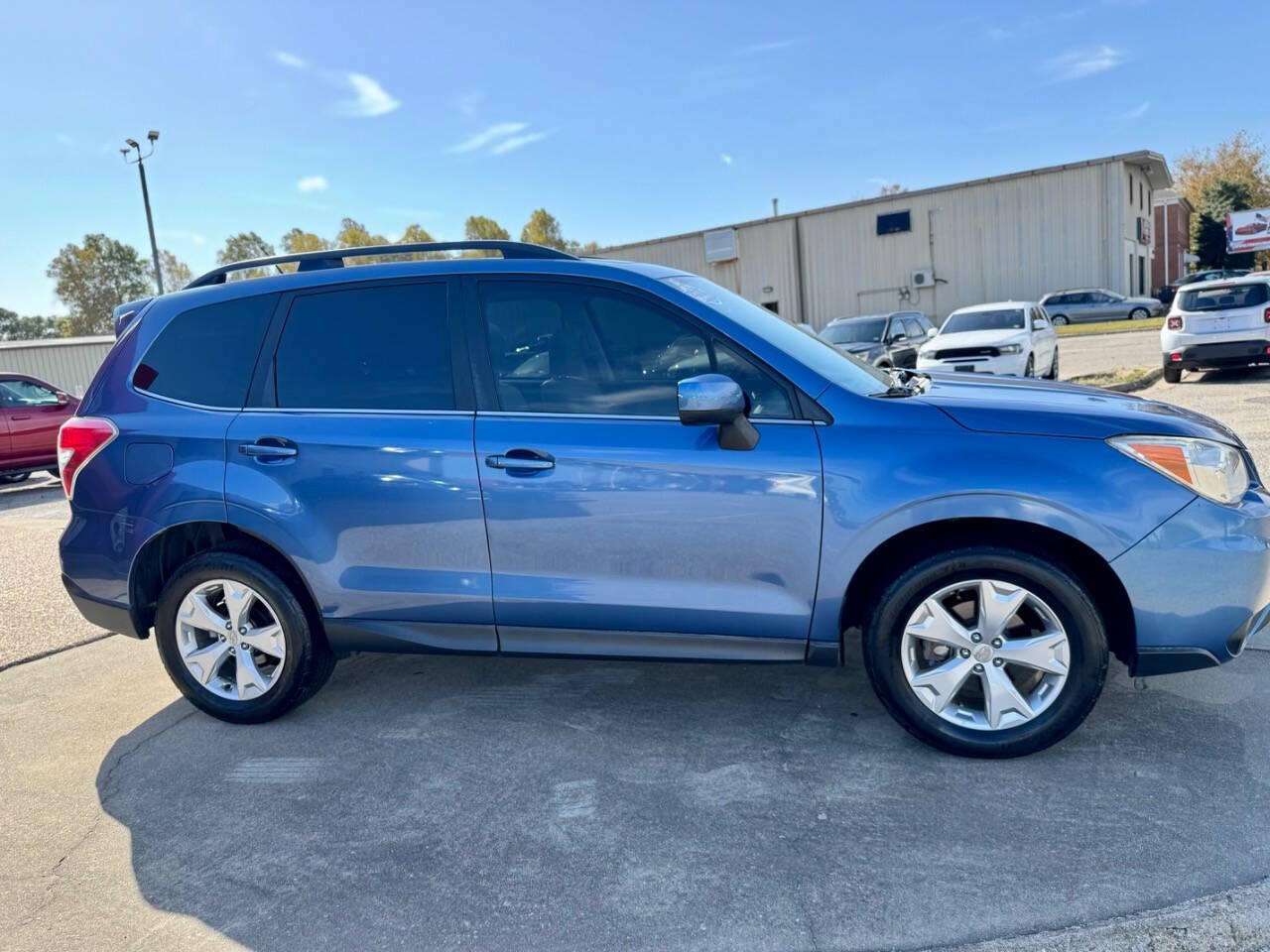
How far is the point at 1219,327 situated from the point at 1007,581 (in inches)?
500

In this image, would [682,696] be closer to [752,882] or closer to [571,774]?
[571,774]

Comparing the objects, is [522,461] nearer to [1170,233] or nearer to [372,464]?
[372,464]

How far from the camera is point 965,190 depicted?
35750mm

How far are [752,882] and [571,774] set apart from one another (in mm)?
914

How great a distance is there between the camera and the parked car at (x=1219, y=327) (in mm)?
13102

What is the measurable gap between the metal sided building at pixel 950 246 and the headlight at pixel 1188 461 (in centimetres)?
3268

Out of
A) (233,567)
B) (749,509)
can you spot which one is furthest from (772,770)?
(233,567)

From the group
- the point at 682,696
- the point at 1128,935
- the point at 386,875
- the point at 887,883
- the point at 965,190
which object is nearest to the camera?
the point at 1128,935

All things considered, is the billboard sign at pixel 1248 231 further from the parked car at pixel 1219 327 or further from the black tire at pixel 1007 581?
the black tire at pixel 1007 581

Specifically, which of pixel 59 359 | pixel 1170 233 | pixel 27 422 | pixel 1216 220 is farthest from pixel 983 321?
pixel 1170 233

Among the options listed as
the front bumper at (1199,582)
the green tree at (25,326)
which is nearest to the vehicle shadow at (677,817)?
the front bumper at (1199,582)

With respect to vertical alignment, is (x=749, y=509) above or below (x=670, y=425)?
below

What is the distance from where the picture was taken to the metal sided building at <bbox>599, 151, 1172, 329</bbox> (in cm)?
3384

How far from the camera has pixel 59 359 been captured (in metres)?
28.3
